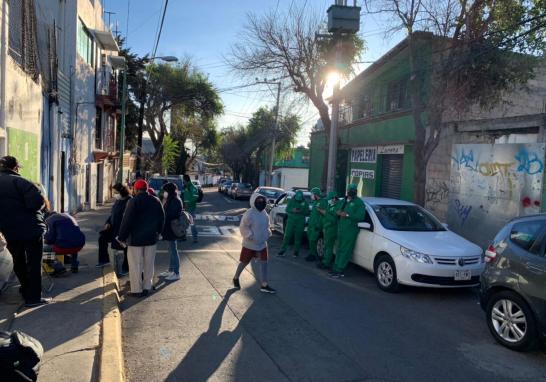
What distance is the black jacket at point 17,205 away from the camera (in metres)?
5.63

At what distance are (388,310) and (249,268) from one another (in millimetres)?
3315

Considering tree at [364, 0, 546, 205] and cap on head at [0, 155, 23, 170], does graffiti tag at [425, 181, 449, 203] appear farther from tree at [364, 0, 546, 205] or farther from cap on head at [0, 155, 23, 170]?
cap on head at [0, 155, 23, 170]

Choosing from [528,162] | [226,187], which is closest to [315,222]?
[528,162]

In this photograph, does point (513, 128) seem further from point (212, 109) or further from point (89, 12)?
point (212, 109)

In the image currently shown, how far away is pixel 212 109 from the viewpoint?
143 feet

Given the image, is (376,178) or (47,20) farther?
(376,178)

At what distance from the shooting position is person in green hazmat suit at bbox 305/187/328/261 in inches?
414

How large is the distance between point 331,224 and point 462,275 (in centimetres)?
286

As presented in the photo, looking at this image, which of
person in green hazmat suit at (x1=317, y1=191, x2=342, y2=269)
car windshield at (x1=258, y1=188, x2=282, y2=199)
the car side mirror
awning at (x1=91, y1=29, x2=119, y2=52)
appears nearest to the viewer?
the car side mirror

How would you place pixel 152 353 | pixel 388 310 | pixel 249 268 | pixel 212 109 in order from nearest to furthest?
pixel 152 353
pixel 388 310
pixel 249 268
pixel 212 109

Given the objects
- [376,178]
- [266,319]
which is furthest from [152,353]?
[376,178]

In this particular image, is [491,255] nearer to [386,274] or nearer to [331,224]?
[386,274]

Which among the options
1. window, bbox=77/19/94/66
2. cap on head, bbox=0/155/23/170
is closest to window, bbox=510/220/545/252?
cap on head, bbox=0/155/23/170

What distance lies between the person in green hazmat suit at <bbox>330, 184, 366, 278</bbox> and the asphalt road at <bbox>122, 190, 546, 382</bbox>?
0.54m
